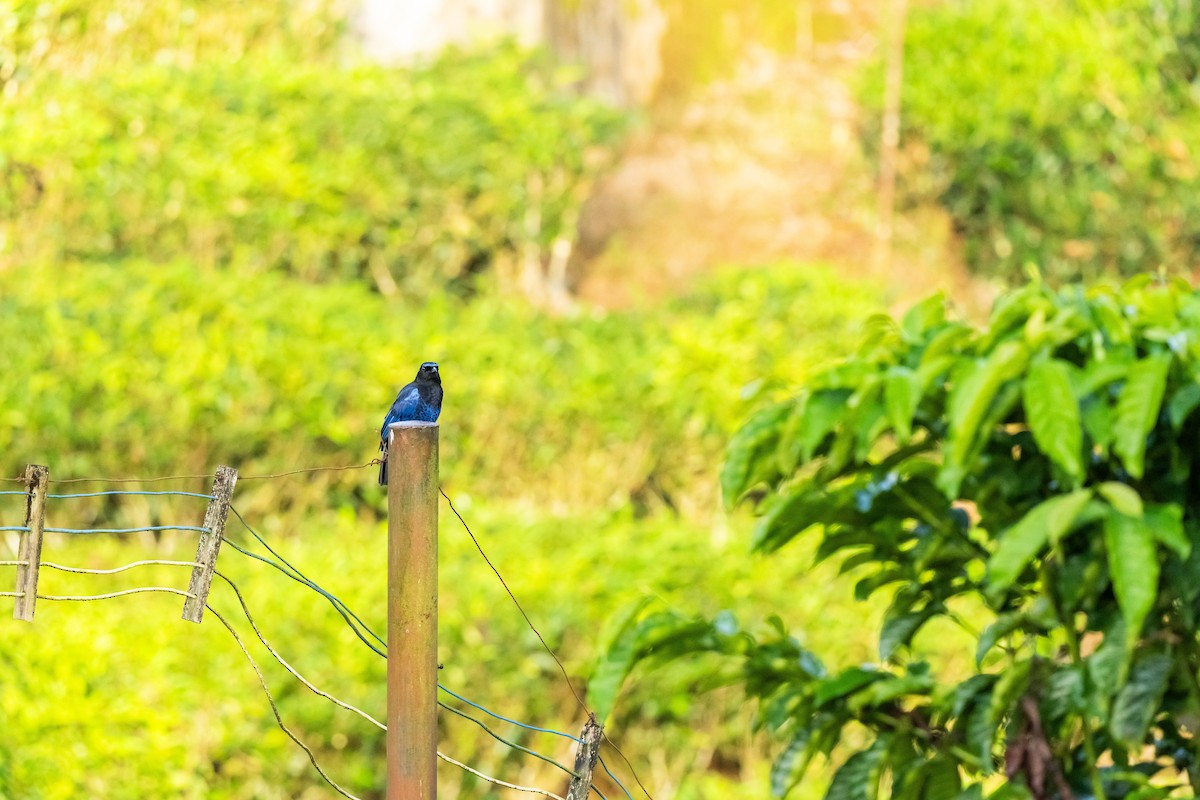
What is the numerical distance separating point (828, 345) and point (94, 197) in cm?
350

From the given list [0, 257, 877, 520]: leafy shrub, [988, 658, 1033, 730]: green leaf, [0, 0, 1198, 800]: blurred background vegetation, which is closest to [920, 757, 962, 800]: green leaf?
[988, 658, 1033, 730]: green leaf

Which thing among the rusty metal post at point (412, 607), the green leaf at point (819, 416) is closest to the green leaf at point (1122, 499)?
the green leaf at point (819, 416)

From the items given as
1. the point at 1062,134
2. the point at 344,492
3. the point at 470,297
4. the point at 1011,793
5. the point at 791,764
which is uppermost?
the point at 1062,134

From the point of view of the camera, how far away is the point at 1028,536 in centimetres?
219

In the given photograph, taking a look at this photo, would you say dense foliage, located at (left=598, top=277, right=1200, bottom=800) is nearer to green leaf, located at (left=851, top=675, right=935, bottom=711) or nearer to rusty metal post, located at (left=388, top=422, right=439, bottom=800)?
green leaf, located at (left=851, top=675, right=935, bottom=711)

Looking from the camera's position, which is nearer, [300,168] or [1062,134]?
[300,168]

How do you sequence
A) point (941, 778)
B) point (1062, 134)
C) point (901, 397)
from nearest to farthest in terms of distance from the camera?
point (901, 397), point (941, 778), point (1062, 134)

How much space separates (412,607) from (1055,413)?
96 centimetres

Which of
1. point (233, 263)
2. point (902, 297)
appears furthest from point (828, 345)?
point (233, 263)

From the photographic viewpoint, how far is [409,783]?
2006mm

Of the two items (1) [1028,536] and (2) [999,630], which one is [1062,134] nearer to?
(2) [999,630]

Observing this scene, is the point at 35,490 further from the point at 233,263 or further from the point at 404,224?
the point at 404,224

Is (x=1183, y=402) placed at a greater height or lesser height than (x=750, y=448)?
greater

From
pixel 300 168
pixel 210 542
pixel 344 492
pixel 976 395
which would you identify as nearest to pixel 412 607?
pixel 210 542
